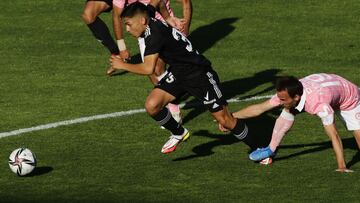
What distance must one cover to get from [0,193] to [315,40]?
10.8 metres

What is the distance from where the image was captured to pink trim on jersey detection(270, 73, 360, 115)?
13383 mm

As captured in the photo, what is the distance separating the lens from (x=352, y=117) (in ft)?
45.8

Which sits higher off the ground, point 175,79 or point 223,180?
point 175,79

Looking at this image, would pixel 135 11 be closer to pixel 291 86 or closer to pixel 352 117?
pixel 291 86

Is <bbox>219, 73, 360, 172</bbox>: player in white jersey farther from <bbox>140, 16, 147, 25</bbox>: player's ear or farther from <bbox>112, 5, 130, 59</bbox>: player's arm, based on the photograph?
<bbox>112, 5, 130, 59</bbox>: player's arm

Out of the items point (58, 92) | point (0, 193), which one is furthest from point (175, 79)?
point (58, 92)

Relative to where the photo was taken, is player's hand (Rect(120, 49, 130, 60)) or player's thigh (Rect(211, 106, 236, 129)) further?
player's hand (Rect(120, 49, 130, 60))

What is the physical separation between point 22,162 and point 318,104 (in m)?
3.69

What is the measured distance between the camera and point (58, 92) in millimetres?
18266

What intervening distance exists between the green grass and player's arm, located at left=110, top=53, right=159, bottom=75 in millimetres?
1263

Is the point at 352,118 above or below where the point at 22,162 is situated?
below

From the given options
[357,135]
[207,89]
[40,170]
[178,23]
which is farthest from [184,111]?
[40,170]

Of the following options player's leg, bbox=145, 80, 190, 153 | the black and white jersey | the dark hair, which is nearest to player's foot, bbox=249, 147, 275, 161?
the dark hair

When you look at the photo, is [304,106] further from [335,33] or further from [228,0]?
[228,0]
